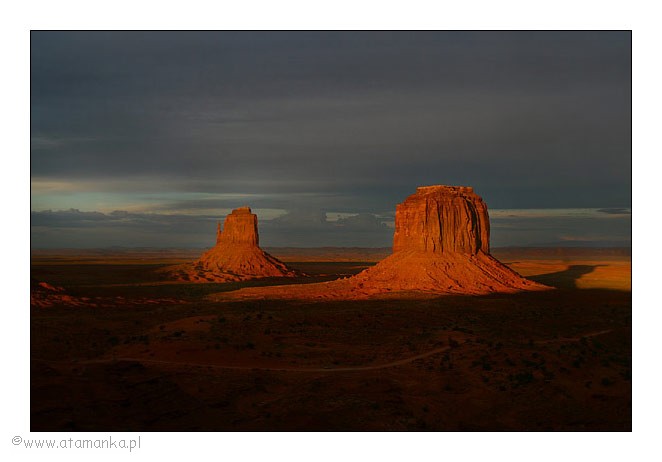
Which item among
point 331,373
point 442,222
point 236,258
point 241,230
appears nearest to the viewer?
point 331,373

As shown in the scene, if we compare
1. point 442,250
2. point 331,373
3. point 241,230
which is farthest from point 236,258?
point 331,373

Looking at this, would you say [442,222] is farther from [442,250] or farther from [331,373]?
[331,373]

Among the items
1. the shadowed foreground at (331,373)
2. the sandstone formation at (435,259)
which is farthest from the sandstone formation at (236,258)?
the shadowed foreground at (331,373)

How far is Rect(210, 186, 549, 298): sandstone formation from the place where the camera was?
64062mm

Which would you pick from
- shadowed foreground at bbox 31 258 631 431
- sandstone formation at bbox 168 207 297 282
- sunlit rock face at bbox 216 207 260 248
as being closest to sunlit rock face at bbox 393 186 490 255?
shadowed foreground at bbox 31 258 631 431

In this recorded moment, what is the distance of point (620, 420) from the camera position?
787 inches

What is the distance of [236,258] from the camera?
10794cm

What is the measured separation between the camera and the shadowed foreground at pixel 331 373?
20.2 metres

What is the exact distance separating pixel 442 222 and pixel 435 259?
4.51 meters

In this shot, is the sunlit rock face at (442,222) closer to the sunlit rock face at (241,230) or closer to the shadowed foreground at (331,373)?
the shadowed foreground at (331,373)

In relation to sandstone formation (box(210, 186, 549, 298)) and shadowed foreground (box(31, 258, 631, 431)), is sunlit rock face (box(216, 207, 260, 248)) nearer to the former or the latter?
sandstone formation (box(210, 186, 549, 298))

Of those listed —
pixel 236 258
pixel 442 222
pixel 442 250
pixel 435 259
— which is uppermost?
pixel 442 222

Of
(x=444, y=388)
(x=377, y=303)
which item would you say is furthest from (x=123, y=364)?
(x=377, y=303)

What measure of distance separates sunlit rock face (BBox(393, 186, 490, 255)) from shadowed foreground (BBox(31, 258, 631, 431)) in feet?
84.6
